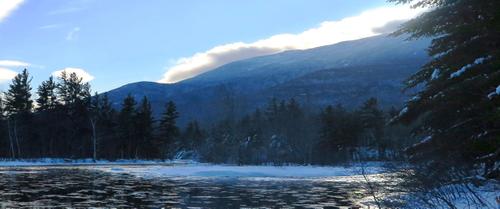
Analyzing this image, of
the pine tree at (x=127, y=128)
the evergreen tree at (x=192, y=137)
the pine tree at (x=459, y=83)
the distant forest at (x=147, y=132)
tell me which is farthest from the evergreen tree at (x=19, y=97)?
the pine tree at (x=459, y=83)

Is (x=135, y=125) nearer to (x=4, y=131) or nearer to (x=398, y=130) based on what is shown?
(x=4, y=131)

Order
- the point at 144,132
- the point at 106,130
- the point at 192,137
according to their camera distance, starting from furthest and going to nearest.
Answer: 1. the point at 192,137
2. the point at 144,132
3. the point at 106,130

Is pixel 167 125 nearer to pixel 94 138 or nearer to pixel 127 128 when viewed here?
pixel 127 128

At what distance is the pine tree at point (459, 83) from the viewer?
12.7m

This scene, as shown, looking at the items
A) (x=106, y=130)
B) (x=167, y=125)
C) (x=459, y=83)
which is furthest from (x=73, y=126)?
(x=459, y=83)

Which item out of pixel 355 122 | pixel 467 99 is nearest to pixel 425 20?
pixel 467 99

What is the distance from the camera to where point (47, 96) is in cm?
8431

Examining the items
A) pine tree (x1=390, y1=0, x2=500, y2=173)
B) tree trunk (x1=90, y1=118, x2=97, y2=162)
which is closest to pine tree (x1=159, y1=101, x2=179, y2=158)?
tree trunk (x1=90, y1=118, x2=97, y2=162)

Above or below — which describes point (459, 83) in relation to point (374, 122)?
below

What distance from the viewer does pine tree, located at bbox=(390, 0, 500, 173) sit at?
1273cm

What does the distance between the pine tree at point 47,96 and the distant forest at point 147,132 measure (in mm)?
152

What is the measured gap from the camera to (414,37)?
615 inches

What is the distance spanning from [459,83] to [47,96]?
266 ft

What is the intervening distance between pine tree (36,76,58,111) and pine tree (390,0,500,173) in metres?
77.3
